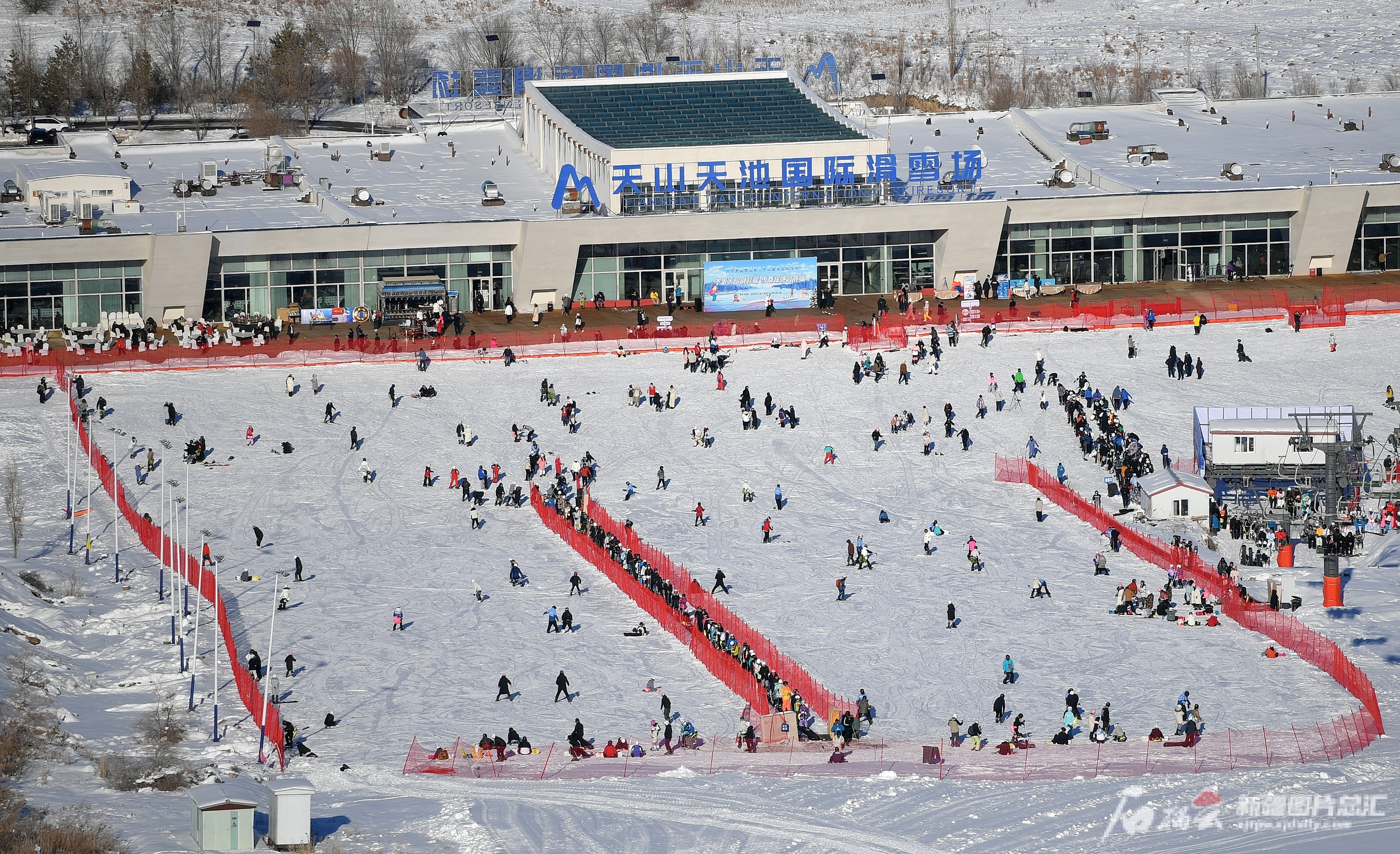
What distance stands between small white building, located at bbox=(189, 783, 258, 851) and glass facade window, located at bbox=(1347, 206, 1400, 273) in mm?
57292

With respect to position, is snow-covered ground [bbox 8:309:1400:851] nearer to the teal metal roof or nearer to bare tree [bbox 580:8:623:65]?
the teal metal roof

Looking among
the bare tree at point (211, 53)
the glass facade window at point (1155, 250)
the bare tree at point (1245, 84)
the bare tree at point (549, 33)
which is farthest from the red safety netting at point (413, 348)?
the bare tree at point (1245, 84)

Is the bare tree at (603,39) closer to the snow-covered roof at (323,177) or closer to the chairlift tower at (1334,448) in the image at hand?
the snow-covered roof at (323,177)

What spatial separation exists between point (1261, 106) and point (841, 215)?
91.5 feet

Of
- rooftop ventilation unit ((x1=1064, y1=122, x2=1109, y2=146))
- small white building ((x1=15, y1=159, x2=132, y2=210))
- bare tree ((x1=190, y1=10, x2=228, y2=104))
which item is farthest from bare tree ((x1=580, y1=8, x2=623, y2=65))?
small white building ((x1=15, y1=159, x2=132, y2=210))

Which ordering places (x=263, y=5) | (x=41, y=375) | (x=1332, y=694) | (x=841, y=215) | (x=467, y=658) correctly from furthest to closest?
(x=263, y=5) → (x=841, y=215) → (x=41, y=375) → (x=467, y=658) → (x=1332, y=694)

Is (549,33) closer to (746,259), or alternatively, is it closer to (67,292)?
(746,259)

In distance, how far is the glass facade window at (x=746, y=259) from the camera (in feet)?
258

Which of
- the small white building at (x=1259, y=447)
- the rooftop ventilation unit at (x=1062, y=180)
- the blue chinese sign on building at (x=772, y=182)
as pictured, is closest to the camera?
the small white building at (x=1259, y=447)

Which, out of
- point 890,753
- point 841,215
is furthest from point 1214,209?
point 890,753

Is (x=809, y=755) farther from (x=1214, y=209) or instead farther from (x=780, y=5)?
(x=780, y=5)

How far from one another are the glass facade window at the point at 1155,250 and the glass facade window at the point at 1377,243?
104 inches

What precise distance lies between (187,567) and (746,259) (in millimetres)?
30987

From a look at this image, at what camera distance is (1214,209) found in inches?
3172
